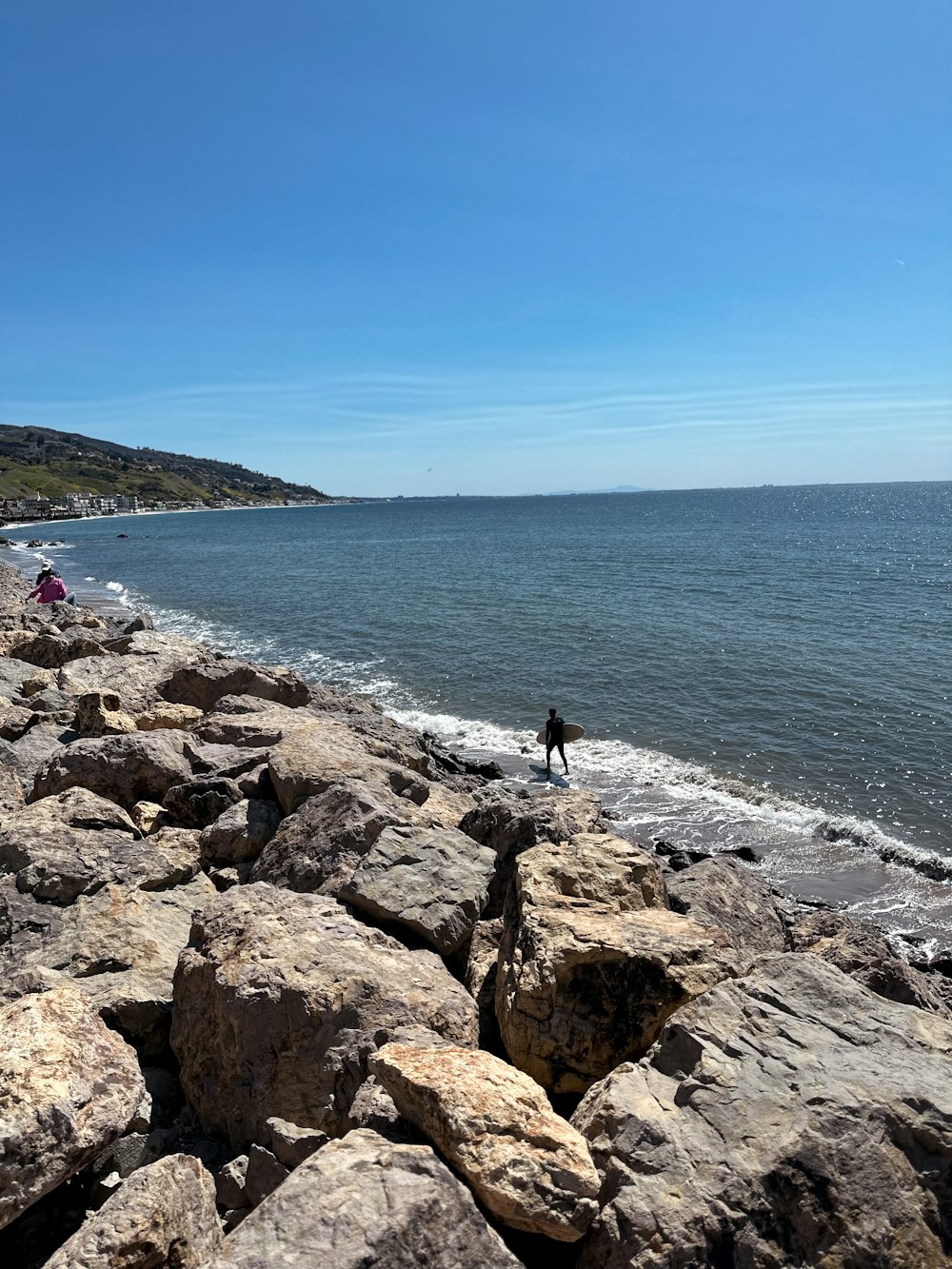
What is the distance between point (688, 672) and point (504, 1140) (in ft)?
101

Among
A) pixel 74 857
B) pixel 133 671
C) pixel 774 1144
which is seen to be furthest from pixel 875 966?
pixel 133 671

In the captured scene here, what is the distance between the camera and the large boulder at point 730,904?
9250mm

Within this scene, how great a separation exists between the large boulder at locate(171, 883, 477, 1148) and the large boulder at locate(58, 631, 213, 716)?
37.1 ft

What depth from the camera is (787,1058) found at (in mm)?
5184

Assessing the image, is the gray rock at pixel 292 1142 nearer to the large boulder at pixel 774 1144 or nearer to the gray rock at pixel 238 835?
the large boulder at pixel 774 1144

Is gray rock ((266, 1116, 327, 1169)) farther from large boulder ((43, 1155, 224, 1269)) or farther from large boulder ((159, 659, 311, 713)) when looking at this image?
large boulder ((159, 659, 311, 713))

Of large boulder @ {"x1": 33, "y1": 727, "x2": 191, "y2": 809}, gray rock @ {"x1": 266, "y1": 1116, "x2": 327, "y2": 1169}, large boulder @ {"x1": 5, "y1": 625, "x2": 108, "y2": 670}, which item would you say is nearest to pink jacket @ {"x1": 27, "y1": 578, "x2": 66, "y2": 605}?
large boulder @ {"x1": 5, "y1": 625, "x2": 108, "y2": 670}

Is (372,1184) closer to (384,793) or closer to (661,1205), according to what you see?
(661,1205)

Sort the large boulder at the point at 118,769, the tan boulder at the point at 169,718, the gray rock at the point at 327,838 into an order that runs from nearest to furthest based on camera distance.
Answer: the gray rock at the point at 327,838
the large boulder at the point at 118,769
the tan boulder at the point at 169,718

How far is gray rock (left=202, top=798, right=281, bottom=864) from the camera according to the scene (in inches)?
392

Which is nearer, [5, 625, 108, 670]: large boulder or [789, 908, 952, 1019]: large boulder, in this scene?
[789, 908, 952, 1019]: large boulder

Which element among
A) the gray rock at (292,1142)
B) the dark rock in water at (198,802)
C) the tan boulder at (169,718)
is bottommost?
the gray rock at (292,1142)

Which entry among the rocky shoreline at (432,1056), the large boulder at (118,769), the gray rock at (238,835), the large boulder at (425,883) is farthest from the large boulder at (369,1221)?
the large boulder at (118,769)

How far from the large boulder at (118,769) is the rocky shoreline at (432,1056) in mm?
781
